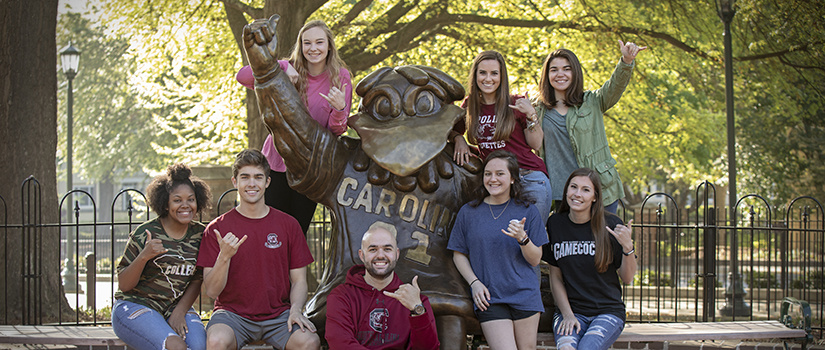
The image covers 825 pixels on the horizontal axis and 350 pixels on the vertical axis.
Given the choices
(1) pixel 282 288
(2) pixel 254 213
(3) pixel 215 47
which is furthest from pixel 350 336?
(3) pixel 215 47

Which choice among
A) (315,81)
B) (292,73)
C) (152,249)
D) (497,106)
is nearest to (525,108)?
(497,106)

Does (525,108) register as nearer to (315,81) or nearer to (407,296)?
(315,81)

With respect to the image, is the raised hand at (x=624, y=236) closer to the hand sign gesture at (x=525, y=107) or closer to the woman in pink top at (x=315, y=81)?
the hand sign gesture at (x=525, y=107)

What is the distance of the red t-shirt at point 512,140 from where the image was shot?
13.9ft

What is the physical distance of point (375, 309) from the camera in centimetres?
348

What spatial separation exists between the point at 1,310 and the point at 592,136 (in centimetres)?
684

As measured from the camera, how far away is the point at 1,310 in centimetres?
768

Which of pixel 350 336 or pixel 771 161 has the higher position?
pixel 771 161

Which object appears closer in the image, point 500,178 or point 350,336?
point 350,336

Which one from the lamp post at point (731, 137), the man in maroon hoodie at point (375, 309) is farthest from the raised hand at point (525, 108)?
the lamp post at point (731, 137)

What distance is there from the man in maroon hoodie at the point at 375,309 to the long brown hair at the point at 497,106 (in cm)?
105

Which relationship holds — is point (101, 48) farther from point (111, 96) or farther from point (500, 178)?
point (500, 178)

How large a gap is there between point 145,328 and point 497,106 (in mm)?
2354

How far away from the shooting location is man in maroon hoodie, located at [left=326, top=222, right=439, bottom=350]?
11.0 feet
